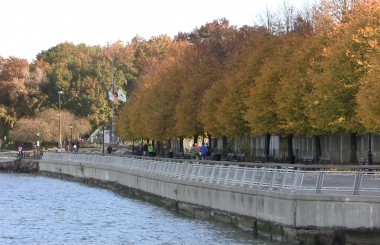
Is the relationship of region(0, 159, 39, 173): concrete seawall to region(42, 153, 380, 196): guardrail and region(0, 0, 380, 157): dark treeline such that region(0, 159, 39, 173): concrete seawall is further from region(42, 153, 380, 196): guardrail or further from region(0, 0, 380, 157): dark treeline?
region(42, 153, 380, 196): guardrail

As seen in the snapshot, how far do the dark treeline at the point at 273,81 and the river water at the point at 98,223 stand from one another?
35.9ft

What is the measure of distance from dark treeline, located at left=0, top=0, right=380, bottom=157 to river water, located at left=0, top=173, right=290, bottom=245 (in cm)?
1093

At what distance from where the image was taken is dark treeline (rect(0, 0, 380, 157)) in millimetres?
51156

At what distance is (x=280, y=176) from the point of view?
3347 cm

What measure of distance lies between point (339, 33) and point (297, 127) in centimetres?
687

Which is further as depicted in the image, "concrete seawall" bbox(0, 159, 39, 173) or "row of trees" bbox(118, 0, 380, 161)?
"concrete seawall" bbox(0, 159, 39, 173)

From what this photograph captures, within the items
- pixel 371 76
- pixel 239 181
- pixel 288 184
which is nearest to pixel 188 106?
pixel 371 76

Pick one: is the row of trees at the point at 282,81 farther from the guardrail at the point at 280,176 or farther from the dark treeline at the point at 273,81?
the guardrail at the point at 280,176

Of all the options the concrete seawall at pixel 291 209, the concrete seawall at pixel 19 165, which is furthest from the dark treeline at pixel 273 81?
the concrete seawall at pixel 19 165

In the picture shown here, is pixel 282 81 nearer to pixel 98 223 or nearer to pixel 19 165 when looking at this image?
pixel 98 223

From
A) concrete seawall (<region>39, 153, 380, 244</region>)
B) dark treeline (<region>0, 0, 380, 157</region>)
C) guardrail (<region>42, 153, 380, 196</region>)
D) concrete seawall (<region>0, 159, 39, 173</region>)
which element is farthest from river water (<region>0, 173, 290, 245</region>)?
concrete seawall (<region>0, 159, 39, 173</region>)

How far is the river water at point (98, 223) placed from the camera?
36.7m

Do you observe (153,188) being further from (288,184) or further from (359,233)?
(359,233)

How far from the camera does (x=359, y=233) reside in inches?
1162
